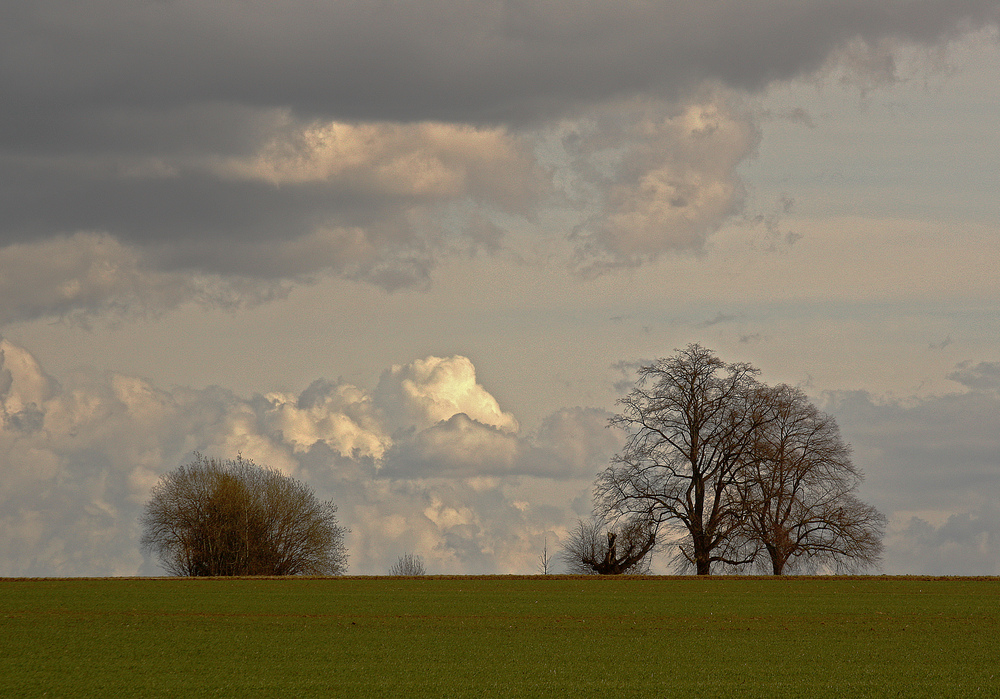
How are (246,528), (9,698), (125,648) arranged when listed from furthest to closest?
(246,528) < (125,648) < (9,698)

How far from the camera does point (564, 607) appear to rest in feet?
92.9

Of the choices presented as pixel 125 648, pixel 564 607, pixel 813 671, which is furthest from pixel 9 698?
pixel 564 607

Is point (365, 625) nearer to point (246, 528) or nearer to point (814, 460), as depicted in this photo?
point (814, 460)

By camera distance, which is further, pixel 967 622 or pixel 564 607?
pixel 564 607

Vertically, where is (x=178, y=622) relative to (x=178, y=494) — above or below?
below

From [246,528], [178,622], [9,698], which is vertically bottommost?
[9,698]

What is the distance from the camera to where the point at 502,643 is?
19.9 metres

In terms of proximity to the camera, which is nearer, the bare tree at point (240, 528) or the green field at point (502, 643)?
the green field at point (502, 643)

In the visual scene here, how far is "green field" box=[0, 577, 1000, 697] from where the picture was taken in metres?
14.8

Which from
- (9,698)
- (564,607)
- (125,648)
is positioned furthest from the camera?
(564,607)

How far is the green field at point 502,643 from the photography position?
14805mm

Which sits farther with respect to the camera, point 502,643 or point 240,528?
point 240,528

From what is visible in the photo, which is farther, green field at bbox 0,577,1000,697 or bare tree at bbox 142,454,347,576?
bare tree at bbox 142,454,347,576

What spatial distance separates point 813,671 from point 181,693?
961 cm
